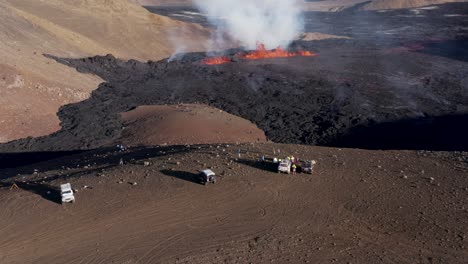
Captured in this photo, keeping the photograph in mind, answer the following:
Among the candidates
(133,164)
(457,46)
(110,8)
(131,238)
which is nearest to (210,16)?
(110,8)

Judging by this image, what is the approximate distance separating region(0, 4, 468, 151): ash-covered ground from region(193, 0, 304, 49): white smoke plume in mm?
4525

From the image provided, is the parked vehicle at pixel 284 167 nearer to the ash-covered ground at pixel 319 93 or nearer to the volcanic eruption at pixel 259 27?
the ash-covered ground at pixel 319 93

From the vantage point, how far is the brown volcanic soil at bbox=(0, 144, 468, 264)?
14.8 meters

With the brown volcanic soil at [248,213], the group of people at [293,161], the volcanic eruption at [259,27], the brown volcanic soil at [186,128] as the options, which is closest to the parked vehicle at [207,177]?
the brown volcanic soil at [248,213]

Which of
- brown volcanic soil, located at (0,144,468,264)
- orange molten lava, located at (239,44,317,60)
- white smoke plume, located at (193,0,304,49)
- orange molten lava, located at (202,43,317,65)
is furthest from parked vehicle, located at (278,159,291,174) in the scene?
white smoke plume, located at (193,0,304,49)

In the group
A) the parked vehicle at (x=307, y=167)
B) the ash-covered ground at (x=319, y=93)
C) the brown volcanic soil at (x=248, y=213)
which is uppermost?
the parked vehicle at (x=307, y=167)

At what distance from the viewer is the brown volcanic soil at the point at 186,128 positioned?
33.6 m

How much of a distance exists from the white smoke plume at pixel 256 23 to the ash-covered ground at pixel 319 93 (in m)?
4.52

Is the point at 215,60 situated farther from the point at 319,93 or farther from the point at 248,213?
the point at 248,213

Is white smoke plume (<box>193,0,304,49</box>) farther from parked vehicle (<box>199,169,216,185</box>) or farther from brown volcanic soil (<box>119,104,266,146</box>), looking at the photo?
parked vehicle (<box>199,169,216,185</box>)

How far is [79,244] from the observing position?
15586 millimetres

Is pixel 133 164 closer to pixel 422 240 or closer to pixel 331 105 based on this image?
pixel 422 240

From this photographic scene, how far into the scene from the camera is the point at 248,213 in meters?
16.8

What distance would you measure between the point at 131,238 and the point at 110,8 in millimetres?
67658
